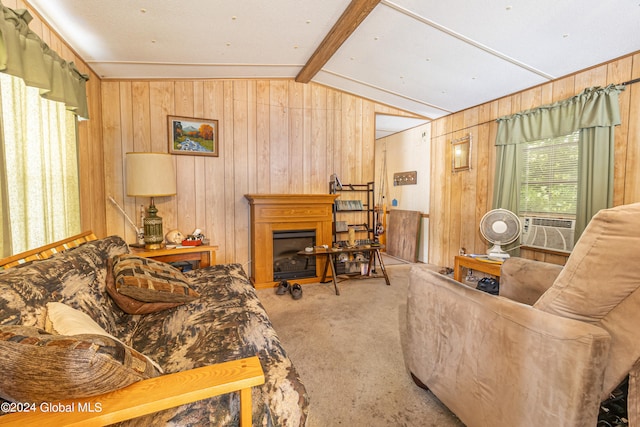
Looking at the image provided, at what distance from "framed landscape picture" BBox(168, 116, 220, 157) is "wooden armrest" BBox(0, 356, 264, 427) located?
304 cm

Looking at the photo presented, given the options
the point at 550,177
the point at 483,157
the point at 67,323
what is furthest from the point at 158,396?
the point at 483,157

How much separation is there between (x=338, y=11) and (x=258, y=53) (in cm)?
99

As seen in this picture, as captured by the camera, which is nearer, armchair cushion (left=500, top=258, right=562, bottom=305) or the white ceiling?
armchair cushion (left=500, top=258, right=562, bottom=305)

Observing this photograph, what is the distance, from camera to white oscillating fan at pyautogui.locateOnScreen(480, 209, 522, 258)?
2812 millimetres

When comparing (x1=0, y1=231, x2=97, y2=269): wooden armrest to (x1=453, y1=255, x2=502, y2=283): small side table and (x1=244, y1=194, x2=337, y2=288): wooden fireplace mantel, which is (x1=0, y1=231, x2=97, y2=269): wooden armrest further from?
(x1=453, y1=255, x2=502, y2=283): small side table

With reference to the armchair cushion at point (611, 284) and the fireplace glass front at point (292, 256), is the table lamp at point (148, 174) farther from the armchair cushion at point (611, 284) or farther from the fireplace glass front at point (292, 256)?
the armchair cushion at point (611, 284)

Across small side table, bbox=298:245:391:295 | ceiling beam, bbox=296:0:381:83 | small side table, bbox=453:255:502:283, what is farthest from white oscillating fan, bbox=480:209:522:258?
ceiling beam, bbox=296:0:381:83

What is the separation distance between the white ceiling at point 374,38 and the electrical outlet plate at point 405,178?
68.4 inches

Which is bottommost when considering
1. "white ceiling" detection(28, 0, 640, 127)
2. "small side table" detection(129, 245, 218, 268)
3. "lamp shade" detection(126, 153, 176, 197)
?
"small side table" detection(129, 245, 218, 268)

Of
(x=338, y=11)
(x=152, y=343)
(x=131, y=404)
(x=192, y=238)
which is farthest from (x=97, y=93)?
(x=131, y=404)

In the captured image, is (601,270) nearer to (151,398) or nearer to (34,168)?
(151,398)

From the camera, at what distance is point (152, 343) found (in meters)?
1.32

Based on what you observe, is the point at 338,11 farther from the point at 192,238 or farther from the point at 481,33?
the point at 192,238

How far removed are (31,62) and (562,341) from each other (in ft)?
9.11
